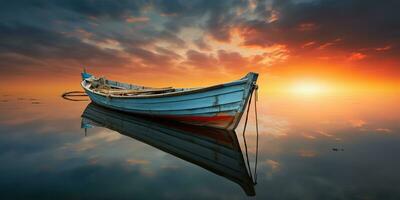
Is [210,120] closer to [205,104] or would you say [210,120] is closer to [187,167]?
[205,104]

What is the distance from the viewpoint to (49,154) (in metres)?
6.92

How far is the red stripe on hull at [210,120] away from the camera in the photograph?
376 inches

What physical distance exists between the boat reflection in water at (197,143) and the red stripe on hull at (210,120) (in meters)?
0.27

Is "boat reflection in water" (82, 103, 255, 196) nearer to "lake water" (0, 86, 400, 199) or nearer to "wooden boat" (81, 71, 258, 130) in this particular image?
"lake water" (0, 86, 400, 199)

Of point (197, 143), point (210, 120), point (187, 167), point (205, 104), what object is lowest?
point (187, 167)

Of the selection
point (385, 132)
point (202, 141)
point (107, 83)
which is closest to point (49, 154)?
point (202, 141)

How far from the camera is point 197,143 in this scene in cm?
805

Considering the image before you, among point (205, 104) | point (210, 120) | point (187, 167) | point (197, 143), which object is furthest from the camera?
point (210, 120)

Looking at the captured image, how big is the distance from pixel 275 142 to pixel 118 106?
1016cm

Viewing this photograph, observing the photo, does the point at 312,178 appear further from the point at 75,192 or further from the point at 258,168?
the point at 75,192

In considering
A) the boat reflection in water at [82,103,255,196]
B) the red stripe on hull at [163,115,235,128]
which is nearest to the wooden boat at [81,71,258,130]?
the red stripe on hull at [163,115,235,128]

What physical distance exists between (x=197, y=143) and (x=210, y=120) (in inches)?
83.6

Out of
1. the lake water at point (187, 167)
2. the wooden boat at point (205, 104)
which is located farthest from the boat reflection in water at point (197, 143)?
the wooden boat at point (205, 104)

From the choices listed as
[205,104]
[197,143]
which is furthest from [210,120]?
[197,143]
